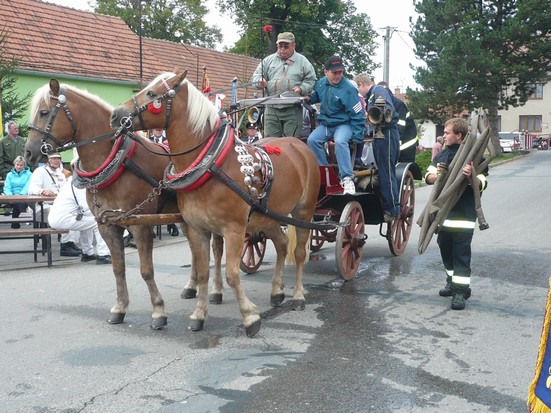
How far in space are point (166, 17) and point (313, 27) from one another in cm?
1556

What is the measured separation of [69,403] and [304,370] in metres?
1.65

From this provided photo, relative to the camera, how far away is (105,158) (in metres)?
5.52

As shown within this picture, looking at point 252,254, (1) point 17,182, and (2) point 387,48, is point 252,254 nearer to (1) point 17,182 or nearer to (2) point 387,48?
(1) point 17,182

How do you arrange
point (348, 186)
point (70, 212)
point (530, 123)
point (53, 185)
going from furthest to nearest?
1. point (530, 123)
2. point (53, 185)
3. point (70, 212)
4. point (348, 186)

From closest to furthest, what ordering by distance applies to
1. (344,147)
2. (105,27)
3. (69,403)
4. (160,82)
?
1. (69,403)
2. (160,82)
3. (344,147)
4. (105,27)

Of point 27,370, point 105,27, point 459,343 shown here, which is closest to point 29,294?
point 27,370

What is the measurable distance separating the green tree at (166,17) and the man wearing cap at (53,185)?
36.1 metres

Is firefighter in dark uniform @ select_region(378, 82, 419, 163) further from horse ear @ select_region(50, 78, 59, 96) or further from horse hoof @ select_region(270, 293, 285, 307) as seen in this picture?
horse ear @ select_region(50, 78, 59, 96)

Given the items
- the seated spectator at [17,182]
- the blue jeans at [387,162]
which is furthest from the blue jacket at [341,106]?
the seated spectator at [17,182]

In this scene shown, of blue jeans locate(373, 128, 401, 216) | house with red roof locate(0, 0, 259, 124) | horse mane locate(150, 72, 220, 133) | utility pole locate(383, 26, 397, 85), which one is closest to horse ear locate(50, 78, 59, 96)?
horse mane locate(150, 72, 220, 133)

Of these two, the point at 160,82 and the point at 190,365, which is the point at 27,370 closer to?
the point at 190,365

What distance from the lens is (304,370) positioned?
14.8 ft

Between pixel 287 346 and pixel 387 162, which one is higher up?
pixel 387 162

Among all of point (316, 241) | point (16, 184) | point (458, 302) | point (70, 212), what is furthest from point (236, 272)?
point (16, 184)
